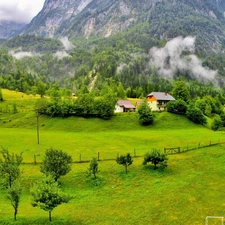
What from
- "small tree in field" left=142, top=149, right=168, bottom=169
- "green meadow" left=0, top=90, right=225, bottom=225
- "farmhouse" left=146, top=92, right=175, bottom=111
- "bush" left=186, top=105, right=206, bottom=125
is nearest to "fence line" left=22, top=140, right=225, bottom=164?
"green meadow" left=0, top=90, right=225, bottom=225

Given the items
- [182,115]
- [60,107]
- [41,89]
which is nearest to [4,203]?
[60,107]

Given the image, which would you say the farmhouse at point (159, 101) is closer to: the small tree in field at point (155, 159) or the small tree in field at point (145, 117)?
the small tree in field at point (145, 117)

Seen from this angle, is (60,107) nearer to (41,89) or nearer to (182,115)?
(182,115)

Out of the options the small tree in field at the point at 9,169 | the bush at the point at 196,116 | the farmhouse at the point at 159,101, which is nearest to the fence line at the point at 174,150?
the small tree in field at the point at 9,169

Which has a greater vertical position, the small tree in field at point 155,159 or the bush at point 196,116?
the bush at point 196,116

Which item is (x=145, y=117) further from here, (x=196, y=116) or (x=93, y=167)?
(x=93, y=167)

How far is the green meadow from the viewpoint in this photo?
46344 millimetres

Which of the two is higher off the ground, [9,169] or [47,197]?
[9,169]

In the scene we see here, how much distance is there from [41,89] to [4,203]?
148 metres

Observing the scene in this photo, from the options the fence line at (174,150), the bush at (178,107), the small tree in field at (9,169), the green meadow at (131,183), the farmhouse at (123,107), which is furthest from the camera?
the farmhouse at (123,107)

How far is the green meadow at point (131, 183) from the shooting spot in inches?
1825

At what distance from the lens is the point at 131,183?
197 feet

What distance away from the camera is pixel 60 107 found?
417 ft

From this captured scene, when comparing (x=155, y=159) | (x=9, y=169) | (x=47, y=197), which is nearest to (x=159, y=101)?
(x=155, y=159)
